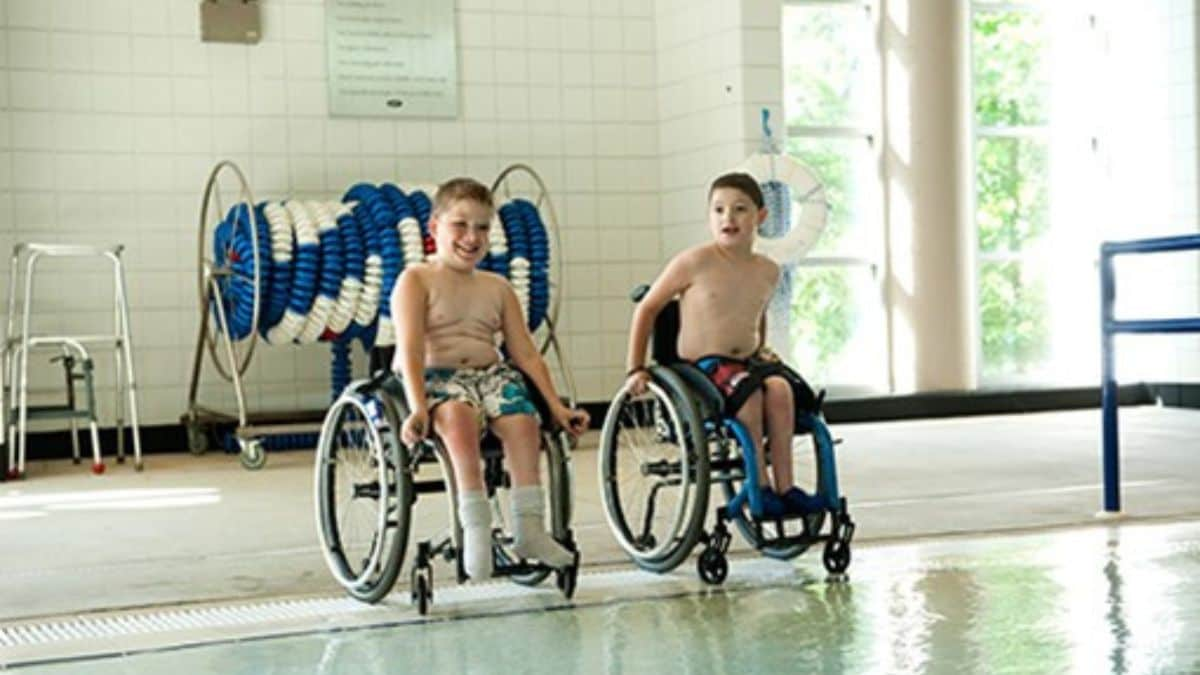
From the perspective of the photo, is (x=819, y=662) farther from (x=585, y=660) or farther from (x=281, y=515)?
(x=281, y=515)

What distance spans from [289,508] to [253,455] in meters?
1.55

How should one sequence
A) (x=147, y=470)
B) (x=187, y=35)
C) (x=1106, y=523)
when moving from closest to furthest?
(x=1106, y=523) → (x=147, y=470) → (x=187, y=35)

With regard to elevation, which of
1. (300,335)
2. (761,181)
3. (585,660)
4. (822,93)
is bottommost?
(585,660)

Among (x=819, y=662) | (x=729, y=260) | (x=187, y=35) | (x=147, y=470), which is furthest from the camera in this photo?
(x=187, y=35)

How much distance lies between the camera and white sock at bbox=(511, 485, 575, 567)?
3547mm

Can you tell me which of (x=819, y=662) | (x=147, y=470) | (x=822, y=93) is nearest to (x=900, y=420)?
(x=822, y=93)

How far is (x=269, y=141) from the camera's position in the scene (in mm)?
8398

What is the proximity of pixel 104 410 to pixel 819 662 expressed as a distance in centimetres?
597

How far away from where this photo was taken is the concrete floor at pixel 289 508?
4.14 meters

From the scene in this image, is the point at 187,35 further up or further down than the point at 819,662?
further up

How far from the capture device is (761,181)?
7.75 metres

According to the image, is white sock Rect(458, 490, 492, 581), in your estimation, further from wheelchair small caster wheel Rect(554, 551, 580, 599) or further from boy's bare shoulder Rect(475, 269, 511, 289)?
boy's bare shoulder Rect(475, 269, 511, 289)

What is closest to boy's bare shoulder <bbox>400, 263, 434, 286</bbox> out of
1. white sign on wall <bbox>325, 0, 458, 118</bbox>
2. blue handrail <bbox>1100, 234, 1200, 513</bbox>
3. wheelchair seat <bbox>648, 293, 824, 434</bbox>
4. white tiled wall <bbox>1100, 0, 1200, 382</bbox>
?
wheelchair seat <bbox>648, 293, 824, 434</bbox>

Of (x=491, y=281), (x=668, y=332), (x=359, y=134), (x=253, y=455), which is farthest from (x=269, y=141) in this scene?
(x=491, y=281)
